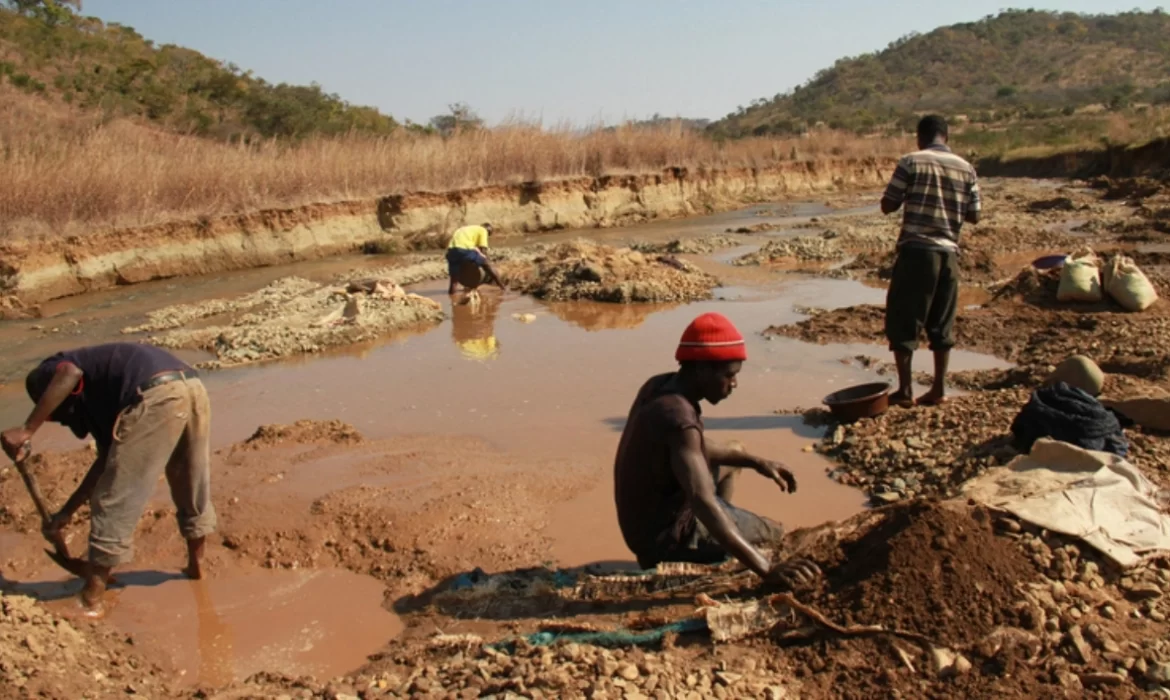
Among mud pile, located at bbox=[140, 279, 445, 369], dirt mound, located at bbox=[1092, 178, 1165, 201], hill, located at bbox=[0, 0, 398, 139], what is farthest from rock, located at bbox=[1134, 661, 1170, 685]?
hill, located at bbox=[0, 0, 398, 139]

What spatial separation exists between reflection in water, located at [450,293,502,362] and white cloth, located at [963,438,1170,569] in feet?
19.2

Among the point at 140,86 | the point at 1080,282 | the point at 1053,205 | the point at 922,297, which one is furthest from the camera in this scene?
the point at 140,86

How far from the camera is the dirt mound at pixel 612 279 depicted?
39.6ft

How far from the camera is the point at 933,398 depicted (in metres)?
6.23

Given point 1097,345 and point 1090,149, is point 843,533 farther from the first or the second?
point 1090,149

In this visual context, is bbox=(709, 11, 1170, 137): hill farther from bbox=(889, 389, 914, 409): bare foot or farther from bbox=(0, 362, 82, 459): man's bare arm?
bbox=(0, 362, 82, 459): man's bare arm

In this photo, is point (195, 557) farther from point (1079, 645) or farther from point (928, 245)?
point (928, 245)

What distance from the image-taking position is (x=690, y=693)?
9.24ft

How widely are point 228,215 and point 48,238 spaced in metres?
3.23

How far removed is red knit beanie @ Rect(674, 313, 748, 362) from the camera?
11.0 ft

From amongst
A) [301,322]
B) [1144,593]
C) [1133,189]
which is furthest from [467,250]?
[1133,189]

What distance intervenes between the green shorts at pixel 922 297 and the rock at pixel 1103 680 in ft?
11.5

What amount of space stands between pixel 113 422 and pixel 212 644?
1.03 meters

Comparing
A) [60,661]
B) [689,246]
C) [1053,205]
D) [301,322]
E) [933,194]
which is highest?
[933,194]
